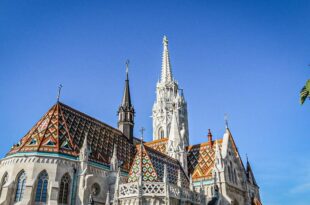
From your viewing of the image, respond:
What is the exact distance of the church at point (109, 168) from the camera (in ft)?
69.6

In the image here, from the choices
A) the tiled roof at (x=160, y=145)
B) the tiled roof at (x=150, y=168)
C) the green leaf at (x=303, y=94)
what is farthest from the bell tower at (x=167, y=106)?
the green leaf at (x=303, y=94)

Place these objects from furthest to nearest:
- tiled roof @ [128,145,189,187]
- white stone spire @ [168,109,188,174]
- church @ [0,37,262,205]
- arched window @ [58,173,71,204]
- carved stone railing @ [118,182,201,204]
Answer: white stone spire @ [168,109,188,174] < arched window @ [58,173,71,204] < tiled roof @ [128,145,189,187] < church @ [0,37,262,205] < carved stone railing @ [118,182,201,204]

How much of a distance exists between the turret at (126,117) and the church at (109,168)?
119 mm

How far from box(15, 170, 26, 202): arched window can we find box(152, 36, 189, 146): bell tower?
34.3m

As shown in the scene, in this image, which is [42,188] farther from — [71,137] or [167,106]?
[167,106]

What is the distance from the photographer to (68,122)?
27.2m

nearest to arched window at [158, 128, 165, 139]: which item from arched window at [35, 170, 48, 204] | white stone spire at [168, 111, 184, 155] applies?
white stone spire at [168, 111, 184, 155]

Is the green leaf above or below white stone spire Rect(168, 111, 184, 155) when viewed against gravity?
below

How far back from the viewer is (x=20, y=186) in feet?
71.8

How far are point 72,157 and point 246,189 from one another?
63.3 feet

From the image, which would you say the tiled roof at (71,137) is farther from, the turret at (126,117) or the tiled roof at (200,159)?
the tiled roof at (200,159)

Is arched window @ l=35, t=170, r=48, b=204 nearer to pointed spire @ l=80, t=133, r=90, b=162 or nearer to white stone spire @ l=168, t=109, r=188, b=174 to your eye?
pointed spire @ l=80, t=133, r=90, b=162

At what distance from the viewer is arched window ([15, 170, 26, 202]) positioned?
2152 cm

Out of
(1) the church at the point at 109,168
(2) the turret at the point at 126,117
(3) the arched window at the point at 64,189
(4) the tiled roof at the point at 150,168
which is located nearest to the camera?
(1) the church at the point at 109,168
